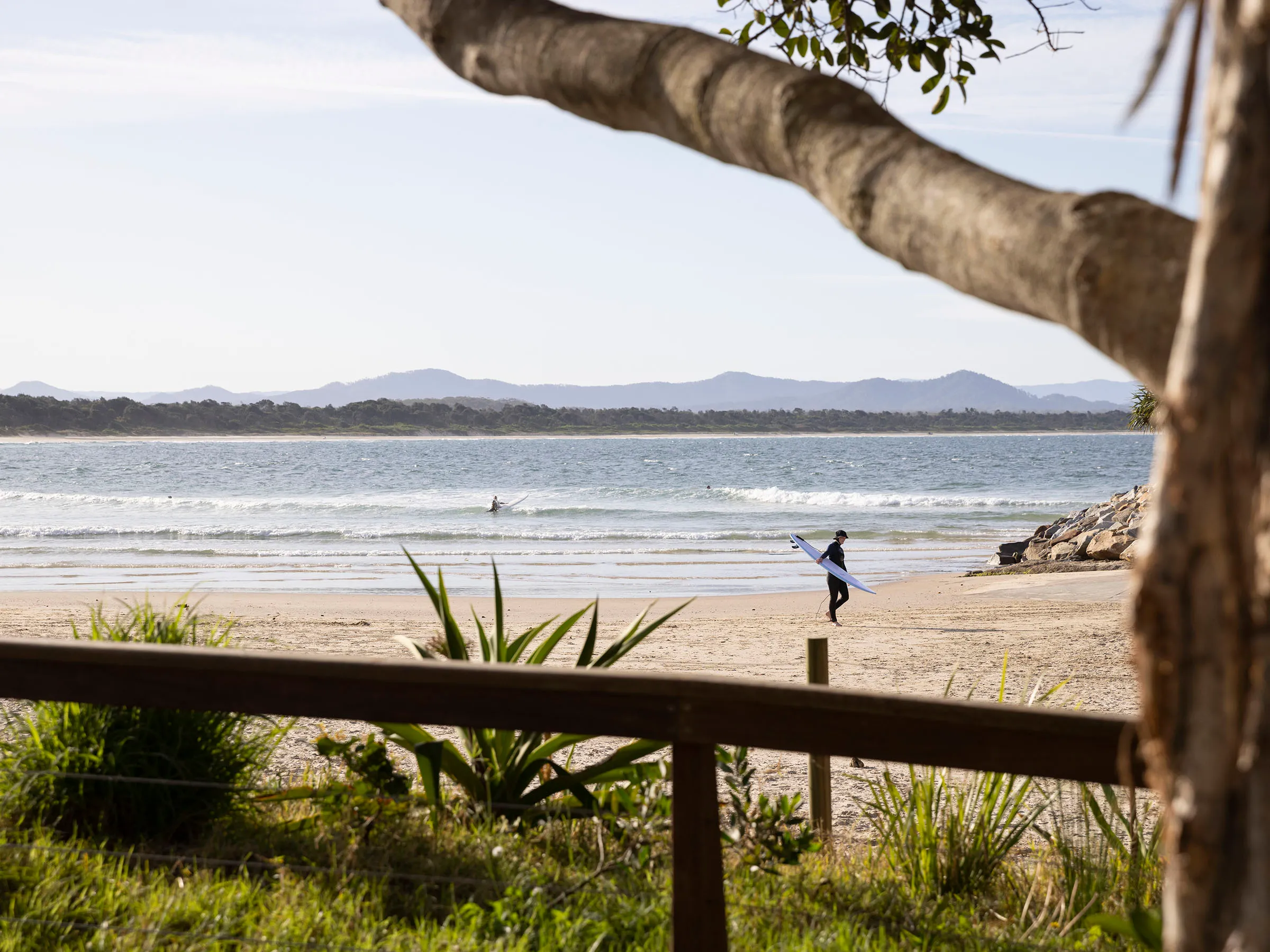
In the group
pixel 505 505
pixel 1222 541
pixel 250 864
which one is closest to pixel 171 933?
pixel 250 864

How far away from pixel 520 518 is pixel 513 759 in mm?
33836

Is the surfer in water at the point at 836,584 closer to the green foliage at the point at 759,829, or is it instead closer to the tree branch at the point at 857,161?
the green foliage at the point at 759,829

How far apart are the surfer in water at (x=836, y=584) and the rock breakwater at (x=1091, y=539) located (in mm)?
7473

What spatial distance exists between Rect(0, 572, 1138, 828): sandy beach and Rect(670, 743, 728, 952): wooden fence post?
133 inches

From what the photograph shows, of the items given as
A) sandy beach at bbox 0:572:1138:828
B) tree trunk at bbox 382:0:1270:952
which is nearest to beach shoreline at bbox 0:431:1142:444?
sandy beach at bbox 0:572:1138:828

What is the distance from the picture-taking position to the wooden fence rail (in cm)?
211

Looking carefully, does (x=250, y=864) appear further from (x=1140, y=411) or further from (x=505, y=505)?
(x=505, y=505)

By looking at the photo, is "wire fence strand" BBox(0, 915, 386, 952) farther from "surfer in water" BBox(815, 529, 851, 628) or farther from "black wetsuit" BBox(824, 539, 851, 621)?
"black wetsuit" BBox(824, 539, 851, 621)

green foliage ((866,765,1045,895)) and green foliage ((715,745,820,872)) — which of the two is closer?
green foliage ((715,745,820,872))

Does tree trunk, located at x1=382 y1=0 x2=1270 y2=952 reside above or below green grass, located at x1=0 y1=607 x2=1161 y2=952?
above

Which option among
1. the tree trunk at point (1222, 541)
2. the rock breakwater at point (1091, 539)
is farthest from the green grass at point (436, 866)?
the rock breakwater at point (1091, 539)

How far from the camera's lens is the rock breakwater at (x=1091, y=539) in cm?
2114

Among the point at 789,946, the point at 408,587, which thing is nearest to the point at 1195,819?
the point at 789,946

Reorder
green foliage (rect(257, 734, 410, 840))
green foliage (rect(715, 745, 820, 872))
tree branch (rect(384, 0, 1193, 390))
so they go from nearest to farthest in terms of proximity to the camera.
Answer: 1. tree branch (rect(384, 0, 1193, 390))
2. green foliage (rect(715, 745, 820, 872))
3. green foliage (rect(257, 734, 410, 840))
